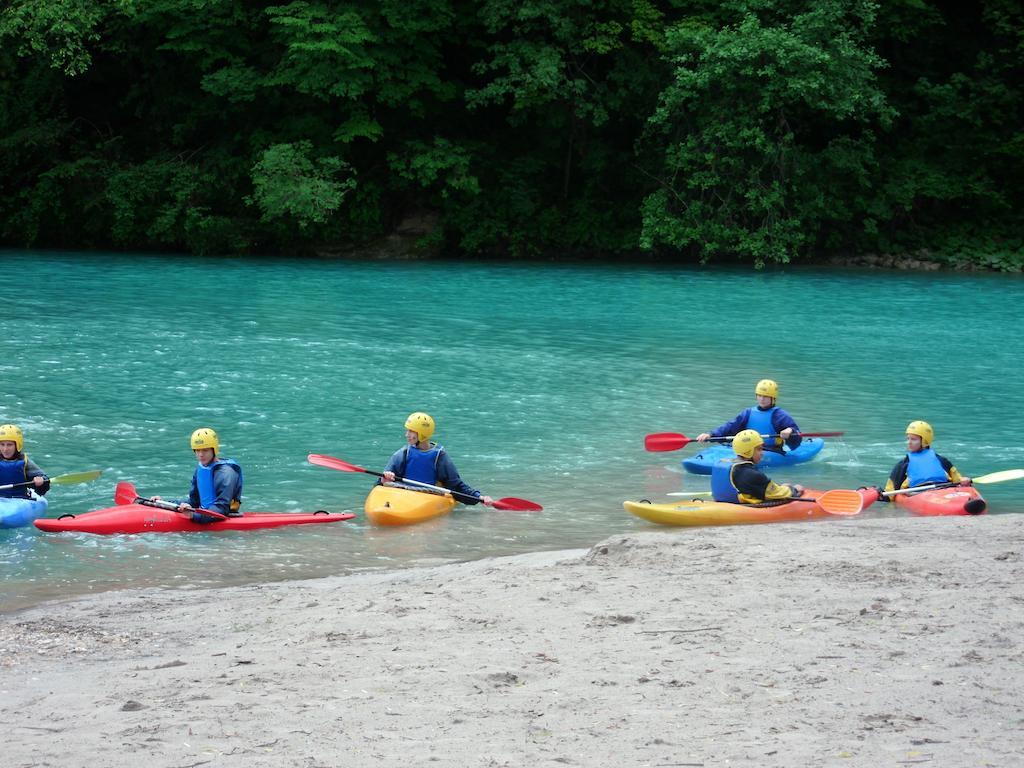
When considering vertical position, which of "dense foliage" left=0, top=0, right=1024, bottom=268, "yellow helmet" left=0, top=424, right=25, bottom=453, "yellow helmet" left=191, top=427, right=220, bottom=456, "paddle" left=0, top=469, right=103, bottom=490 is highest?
"dense foliage" left=0, top=0, right=1024, bottom=268

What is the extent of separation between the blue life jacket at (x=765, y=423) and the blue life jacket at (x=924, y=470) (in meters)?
1.50

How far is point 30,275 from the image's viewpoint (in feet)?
77.3

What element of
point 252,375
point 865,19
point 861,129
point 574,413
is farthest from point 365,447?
point 861,129

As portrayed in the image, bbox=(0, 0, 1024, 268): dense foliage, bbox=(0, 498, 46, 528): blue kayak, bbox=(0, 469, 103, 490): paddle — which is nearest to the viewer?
bbox=(0, 498, 46, 528): blue kayak

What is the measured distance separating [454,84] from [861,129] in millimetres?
9854

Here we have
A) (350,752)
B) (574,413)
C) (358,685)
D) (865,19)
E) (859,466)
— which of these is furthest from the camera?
(865,19)

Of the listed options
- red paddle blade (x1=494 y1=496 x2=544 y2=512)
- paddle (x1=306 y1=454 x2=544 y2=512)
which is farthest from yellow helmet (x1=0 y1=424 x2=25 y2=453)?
red paddle blade (x1=494 y1=496 x2=544 y2=512)

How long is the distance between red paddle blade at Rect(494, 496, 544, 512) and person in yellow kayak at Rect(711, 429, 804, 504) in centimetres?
133

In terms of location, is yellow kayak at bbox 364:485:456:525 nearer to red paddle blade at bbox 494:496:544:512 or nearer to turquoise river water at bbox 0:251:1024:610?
turquoise river water at bbox 0:251:1024:610

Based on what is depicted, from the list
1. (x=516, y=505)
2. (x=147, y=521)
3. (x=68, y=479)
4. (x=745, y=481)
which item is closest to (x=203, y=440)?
(x=147, y=521)

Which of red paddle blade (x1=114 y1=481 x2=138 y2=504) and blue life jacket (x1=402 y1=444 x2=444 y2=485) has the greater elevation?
blue life jacket (x1=402 y1=444 x2=444 y2=485)

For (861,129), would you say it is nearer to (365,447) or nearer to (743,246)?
(743,246)

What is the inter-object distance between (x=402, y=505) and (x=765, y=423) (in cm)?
366

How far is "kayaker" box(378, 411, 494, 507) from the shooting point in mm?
9250
